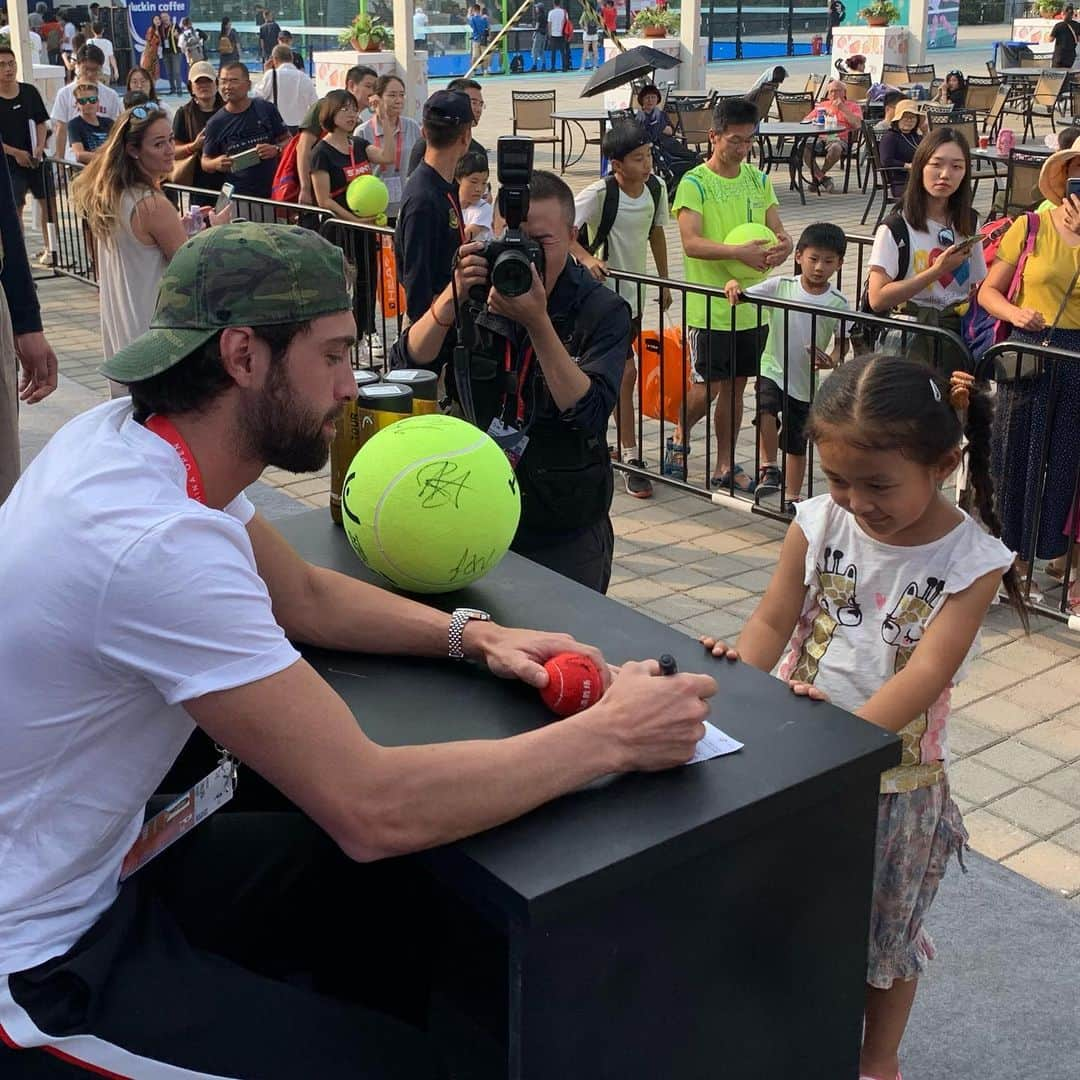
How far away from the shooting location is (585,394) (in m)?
3.65

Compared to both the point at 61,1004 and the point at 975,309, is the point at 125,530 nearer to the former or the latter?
the point at 61,1004

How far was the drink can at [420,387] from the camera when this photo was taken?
10.8ft

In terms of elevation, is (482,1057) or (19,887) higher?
(19,887)

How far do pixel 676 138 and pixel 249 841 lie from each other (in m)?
14.9

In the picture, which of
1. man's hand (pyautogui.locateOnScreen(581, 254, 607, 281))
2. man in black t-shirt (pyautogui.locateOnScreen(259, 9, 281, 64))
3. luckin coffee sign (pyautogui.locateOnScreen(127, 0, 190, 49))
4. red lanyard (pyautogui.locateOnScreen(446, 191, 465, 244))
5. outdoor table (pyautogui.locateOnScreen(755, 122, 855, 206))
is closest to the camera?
red lanyard (pyautogui.locateOnScreen(446, 191, 465, 244))

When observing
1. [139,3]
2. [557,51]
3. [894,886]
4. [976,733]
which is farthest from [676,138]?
[557,51]

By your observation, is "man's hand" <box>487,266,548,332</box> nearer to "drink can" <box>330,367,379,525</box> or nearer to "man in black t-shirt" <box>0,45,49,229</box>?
"drink can" <box>330,367,379,525</box>

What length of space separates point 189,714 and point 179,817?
33 cm

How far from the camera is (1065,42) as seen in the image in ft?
77.4

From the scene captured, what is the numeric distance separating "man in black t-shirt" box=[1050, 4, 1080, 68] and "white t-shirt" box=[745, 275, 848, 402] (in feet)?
65.8

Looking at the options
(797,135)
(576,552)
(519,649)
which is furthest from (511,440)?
(797,135)

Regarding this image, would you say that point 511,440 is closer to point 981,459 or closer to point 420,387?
point 420,387

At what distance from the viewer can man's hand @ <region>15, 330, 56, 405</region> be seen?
15.8ft

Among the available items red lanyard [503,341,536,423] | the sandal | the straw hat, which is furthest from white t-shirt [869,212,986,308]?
red lanyard [503,341,536,423]
